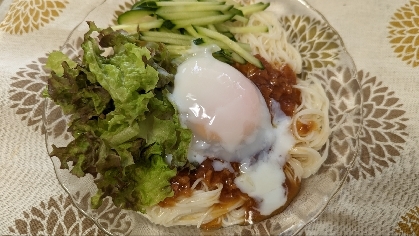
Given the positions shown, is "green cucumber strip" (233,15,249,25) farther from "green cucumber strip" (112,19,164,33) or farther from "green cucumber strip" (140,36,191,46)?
"green cucumber strip" (112,19,164,33)

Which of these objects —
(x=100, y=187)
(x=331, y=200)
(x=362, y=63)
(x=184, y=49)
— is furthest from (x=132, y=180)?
(x=362, y=63)

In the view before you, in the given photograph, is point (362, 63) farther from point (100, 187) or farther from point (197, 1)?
point (100, 187)

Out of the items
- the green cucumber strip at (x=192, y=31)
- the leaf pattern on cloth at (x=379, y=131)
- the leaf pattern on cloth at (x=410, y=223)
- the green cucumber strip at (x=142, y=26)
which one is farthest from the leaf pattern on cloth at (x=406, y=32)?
the green cucumber strip at (x=142, y=26)

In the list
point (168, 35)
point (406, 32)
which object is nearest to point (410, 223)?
point (406, 32)

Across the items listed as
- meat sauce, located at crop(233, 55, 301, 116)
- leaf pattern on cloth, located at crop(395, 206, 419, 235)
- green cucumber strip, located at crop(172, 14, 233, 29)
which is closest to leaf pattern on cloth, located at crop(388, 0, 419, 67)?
meat sauce, located at crop(233, 55, 301, 116)

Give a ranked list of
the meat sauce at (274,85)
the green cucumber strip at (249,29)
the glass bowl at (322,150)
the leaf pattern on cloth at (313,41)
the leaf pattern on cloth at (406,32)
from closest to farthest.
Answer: the glass bowl at (322,150) → the meat sauce at (274,85) → the leaf pattern on cloth at (313,41) → the green cucumber strip at (249,29) → the leaf pattern on cloth at (406,32)

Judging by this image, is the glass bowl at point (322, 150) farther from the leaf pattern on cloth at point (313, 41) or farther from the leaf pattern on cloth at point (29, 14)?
the leaf pattern on cloth at point (29, 14)
